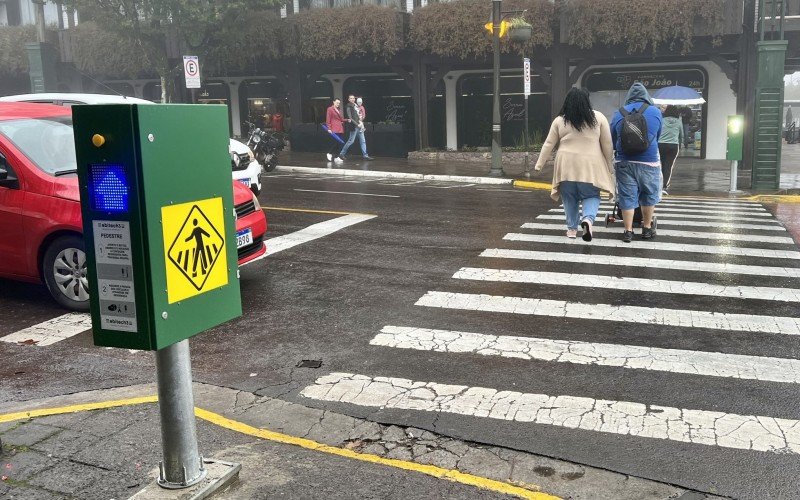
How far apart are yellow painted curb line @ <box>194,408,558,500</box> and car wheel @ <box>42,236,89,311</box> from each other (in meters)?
2.75

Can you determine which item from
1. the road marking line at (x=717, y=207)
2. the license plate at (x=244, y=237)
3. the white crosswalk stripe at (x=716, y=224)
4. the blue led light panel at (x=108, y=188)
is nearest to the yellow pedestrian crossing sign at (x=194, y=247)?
the blue led light panel at (x=108, y=188)

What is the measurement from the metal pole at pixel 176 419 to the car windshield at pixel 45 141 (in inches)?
170

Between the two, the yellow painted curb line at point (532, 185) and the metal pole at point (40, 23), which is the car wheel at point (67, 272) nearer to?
the yellow painted curb line at point (532, 185)

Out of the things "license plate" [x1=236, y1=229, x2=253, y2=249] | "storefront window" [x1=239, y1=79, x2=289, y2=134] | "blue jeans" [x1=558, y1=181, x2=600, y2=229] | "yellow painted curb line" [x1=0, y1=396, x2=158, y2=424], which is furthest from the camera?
"storefront window" [x1=239, y1=79, x2=289, y2=134]

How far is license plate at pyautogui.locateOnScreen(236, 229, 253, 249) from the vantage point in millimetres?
7648

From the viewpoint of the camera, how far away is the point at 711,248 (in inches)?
379

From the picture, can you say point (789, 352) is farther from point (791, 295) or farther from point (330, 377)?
point (330, 377)

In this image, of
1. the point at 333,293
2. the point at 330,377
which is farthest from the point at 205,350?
the point at 333,293

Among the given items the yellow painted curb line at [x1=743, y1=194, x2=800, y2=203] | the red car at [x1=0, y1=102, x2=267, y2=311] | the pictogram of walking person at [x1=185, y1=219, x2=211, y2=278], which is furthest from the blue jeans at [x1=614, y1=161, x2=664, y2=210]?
the pictogram of walking person at [x1=185, y1=219, x2=211, y2=278]

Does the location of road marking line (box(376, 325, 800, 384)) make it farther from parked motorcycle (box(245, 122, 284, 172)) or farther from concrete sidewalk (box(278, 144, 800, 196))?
parked motorcycle (box(245, 122, 284, 172))

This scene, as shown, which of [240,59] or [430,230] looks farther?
[240,59]

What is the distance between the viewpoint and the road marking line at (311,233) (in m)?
9.88

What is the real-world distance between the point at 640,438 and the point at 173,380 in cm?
246

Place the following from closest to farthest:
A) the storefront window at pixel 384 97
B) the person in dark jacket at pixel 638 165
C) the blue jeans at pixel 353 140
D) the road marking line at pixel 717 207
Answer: the person in dark jacket at pixel 638 165
the road marking line at pixel 717 207
the blue jeans at pixel 353 140
the storefront window at pixel 384 97
